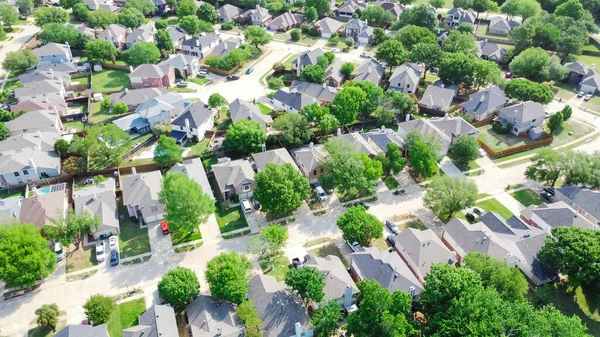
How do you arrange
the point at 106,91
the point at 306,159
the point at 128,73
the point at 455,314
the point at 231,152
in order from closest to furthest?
the point at 455,314 < the point at 306,159 < the point at 231,152 < the point at 106,91 < the point at 128,73

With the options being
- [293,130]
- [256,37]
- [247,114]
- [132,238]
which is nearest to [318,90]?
[247,114]

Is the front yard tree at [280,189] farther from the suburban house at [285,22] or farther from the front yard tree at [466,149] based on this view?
the suburban house at [285,22]

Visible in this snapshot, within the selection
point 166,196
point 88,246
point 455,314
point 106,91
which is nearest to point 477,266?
point 455,314

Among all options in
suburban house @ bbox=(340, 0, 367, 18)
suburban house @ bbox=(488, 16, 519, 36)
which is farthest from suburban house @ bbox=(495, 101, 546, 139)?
suburban house @ bbox=(340, 0, 367, 18)

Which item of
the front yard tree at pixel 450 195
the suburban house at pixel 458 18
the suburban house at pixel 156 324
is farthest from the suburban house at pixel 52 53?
the suburban house at pixel 458 18

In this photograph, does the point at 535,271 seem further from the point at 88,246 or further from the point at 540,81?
the point at 540,81

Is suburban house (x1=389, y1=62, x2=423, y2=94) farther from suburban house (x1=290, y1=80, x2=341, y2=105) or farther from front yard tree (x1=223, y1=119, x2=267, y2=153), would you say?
front yard tree (x1=223, y1=119, x2=267, y2=153)
